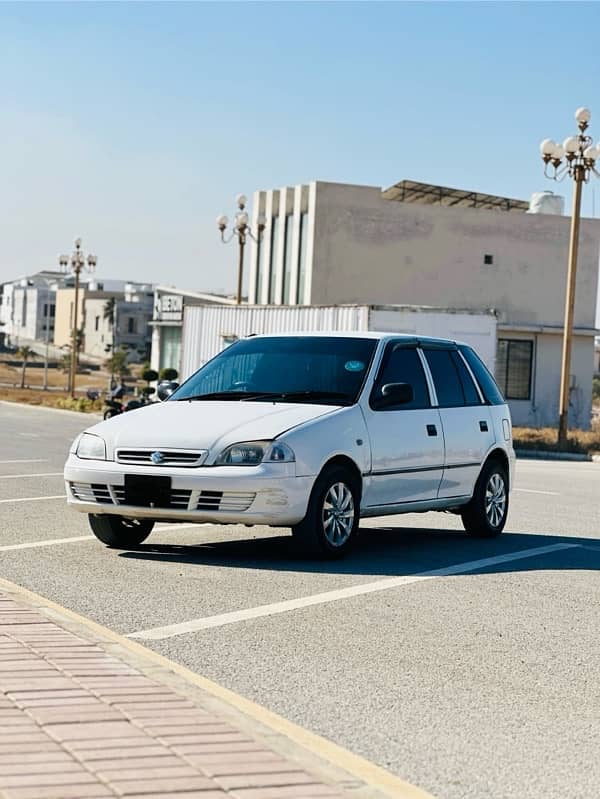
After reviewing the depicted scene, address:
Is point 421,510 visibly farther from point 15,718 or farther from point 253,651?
point 15,718

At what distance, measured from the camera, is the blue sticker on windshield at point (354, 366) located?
39.4 ft

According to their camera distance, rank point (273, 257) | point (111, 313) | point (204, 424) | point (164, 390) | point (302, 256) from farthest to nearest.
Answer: point (111, 313) → point (273, 257) → point (302, 256) → point (164, 390) → point (204, 424)

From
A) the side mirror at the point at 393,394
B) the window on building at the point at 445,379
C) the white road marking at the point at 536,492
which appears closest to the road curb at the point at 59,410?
the white road marking at the point at 536,492

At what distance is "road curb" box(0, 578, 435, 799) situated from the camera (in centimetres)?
499

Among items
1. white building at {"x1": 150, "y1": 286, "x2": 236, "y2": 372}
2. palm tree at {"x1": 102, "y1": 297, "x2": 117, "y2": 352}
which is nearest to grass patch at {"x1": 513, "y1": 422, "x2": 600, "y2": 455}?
white building at {"x1": 150, "y1": 286, "x2": 236, "y2": 372}

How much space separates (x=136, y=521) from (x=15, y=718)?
641 cm

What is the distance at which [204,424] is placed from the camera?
10.9 m

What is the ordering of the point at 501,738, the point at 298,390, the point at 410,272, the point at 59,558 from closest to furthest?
the point at 501,738, the point at 59,558, the point at 298,390, the point at 410,272

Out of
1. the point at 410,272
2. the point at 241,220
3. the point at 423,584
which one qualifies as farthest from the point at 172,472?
the point at 410,272

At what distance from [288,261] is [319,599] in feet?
158

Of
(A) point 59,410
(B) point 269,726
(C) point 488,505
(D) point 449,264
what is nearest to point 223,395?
(C) point 488,505

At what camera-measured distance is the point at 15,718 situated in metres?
5.51

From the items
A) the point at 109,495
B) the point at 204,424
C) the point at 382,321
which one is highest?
the point at 382,321

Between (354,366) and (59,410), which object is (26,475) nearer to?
(354,366)
